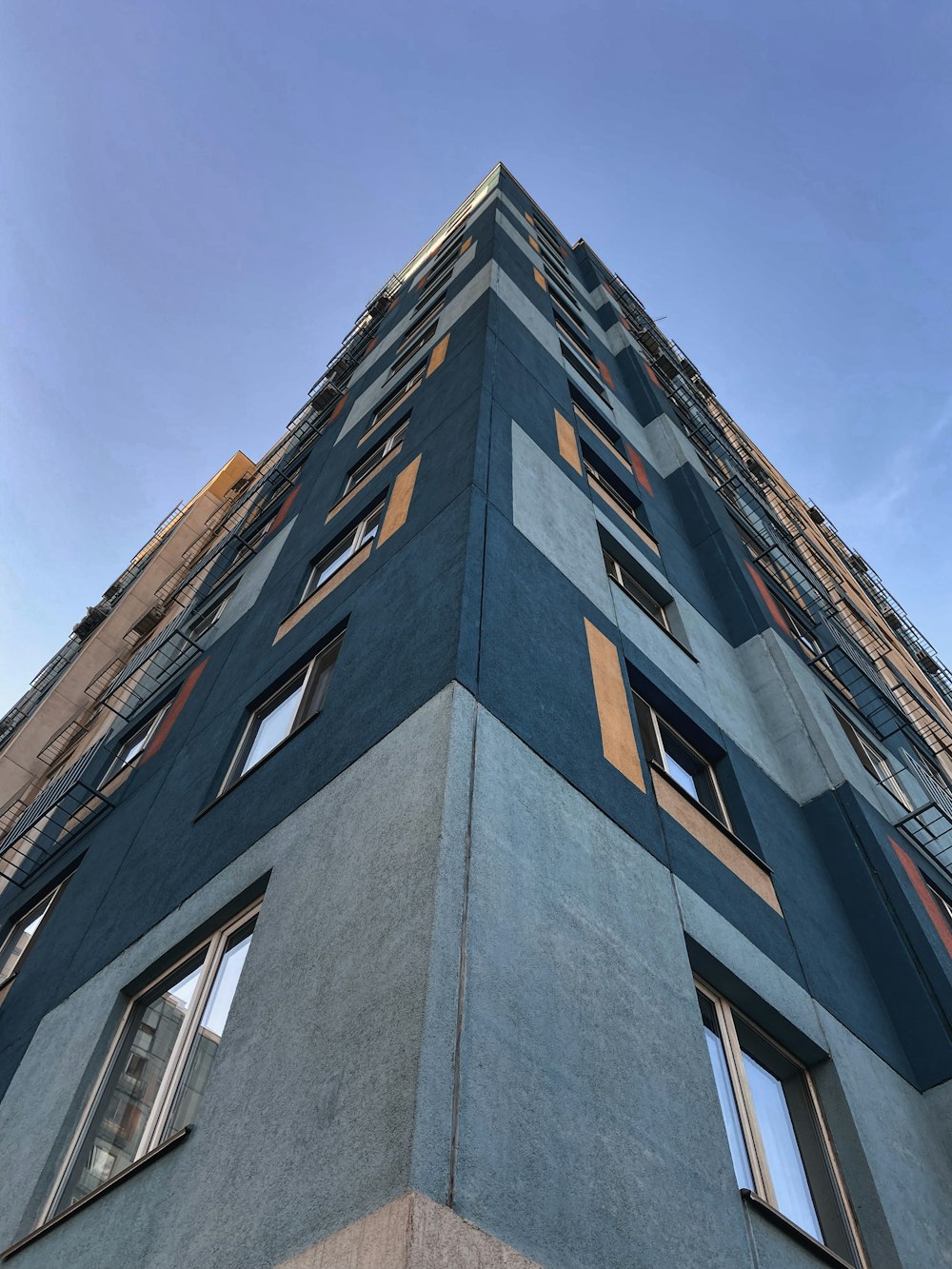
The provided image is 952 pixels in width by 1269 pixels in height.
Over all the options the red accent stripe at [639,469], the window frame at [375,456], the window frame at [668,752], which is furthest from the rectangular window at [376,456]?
the window frame at [668,752]

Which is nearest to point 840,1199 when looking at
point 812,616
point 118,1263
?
point 118,1263

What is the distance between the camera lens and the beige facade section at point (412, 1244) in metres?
4.29

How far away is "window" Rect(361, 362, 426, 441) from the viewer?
1838 cm

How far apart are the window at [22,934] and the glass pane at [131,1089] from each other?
5020 mm

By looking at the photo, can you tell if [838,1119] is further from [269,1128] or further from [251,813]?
[251,813]

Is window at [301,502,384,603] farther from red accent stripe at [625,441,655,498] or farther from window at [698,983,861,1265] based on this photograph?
window at [698,983,861,1265]

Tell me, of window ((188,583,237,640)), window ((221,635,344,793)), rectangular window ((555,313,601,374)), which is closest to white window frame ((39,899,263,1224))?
window ((221,635,344,793))

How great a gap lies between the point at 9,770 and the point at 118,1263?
2342 centimetres

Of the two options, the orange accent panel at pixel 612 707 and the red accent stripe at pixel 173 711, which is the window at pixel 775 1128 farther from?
the red accent stripe at pixel 173 711

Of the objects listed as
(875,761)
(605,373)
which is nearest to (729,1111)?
(875,761)

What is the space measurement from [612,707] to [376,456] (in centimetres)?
896

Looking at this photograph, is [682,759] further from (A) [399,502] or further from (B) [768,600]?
(B) [768,600]

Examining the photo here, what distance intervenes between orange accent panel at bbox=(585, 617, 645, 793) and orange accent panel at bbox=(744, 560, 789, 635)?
796 centimetres

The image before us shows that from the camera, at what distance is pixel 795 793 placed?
43.8 feet
